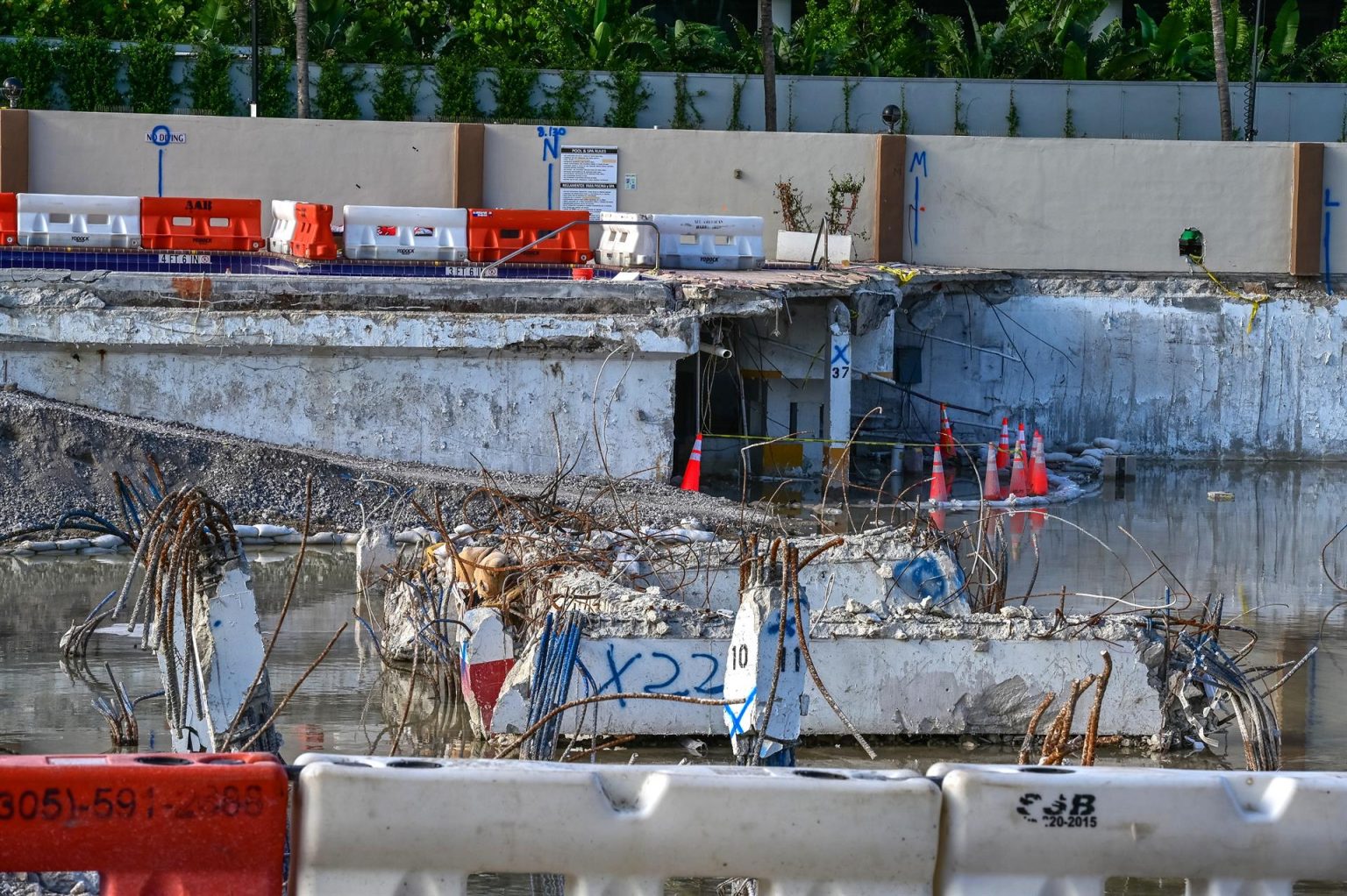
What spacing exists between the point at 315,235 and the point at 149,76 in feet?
41.3

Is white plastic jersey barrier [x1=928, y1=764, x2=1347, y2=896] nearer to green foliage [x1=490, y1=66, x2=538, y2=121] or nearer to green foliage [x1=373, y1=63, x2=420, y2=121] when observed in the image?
green foliage [x1=490, y1=66, x2=538, y2=121]

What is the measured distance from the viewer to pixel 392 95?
30734 mm

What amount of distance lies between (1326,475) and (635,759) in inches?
575

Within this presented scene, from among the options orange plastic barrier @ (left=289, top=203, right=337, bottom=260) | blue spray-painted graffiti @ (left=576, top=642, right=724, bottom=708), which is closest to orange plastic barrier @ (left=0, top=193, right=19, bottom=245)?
orange plastic barrier @ (left=289, top=203, right=337, bottom=260)

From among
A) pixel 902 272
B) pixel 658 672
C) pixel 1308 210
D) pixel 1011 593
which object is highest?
pixel 1308 210

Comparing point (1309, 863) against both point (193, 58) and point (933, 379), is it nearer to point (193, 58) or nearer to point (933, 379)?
point (933, 379)

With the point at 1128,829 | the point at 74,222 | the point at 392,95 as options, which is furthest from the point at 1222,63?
the point at 1128,829

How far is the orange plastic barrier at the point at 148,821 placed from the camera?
4.29 m

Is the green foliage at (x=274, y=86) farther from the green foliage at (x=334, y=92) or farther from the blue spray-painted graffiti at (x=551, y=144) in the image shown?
the blue spray-painted graffiti at (x=551, y=144)

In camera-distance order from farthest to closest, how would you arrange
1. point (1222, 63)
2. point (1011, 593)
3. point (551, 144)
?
point (1222, 63) → point (551, 144) → point (1011, 593)

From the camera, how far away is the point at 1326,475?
21.0 metres

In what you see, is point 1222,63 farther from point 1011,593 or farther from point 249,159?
point 1011,593

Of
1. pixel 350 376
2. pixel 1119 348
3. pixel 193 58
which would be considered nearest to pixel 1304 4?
pixel 1119 348

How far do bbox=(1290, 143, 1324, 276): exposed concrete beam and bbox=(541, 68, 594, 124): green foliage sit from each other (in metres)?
12.5
